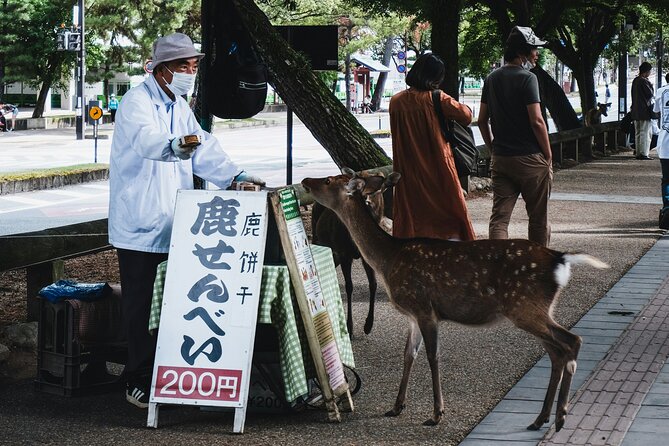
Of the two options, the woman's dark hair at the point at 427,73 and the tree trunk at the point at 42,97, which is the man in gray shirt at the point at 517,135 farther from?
the tree trunk at the point at 42,97

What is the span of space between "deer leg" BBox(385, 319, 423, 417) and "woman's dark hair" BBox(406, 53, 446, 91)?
6.29 feet

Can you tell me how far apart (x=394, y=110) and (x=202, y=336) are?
2503 millimetres

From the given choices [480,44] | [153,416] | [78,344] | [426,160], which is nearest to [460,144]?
[426,160]

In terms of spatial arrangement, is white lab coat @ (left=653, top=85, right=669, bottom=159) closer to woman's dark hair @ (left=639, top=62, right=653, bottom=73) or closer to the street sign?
woman's dark hair @ (left=639, top=62, right=653, bottom=73)

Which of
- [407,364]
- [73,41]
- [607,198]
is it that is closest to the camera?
[407,364]

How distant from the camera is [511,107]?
8.76 m

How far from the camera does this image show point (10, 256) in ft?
24.5

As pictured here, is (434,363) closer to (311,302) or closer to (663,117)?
(311,302)

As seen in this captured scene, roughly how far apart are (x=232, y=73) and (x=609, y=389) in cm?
431

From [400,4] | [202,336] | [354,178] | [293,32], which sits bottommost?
[202,336]

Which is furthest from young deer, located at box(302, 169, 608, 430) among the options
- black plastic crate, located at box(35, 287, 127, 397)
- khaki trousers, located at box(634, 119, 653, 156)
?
khaki trousers, located at box(634, 119, 653, 156)

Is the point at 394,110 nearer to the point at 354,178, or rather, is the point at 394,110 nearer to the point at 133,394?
the point at 354,178

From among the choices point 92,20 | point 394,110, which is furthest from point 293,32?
point 92,20

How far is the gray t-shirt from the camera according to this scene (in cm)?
863
